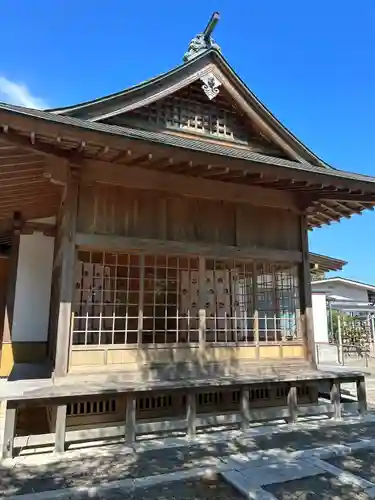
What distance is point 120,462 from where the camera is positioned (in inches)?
164

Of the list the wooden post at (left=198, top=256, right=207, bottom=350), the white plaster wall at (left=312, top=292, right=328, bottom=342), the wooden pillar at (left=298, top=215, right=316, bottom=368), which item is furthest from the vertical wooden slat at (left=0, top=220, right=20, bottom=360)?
the white plaster wall at (left=312, top=292, right=328, bottom=342)

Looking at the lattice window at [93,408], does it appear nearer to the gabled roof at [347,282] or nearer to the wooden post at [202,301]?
the wooden post at [202,301]

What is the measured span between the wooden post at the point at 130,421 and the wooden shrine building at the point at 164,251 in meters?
0.04

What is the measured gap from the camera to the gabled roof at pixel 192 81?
5.94 meters

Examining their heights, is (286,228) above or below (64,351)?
above

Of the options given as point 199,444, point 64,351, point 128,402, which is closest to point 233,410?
point 199,444

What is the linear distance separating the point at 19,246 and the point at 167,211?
12.3 feet

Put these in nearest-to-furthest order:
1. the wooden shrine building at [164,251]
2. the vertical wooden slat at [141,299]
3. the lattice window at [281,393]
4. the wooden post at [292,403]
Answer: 1. the wooden shrine building at [164,251]
2. the vertical wooden slat at [141,299]
3. the wooden post at [292,403]
4. the lattice window at [281,393]

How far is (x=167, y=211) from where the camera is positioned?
6.04 m

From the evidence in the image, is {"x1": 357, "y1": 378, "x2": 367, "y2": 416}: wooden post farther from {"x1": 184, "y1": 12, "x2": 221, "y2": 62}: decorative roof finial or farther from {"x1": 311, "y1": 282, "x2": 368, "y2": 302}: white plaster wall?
{"x1": 311, "y1": 282, "x2": 368, "y2": 302}: white plaster wall

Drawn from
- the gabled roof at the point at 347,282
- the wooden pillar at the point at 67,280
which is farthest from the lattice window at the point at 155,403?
the gabled roof at the point at 347,282

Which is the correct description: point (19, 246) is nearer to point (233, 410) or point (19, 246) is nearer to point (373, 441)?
point (233, 410)

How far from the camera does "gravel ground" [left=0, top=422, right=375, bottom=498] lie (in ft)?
11.9

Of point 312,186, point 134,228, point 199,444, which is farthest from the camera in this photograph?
point 312,186
